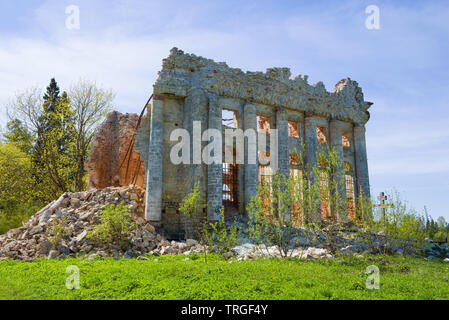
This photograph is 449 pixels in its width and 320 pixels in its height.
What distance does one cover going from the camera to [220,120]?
52.4 feet

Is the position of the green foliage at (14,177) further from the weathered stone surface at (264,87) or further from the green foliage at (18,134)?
the weathered stone surface at (264,87)

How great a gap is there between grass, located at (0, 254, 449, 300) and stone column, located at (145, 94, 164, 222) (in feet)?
18.3

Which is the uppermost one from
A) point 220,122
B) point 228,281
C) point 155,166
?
point 220,122

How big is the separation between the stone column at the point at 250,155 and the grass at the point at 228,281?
7762mm

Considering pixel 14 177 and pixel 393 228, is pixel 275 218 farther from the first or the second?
pixel 14 177

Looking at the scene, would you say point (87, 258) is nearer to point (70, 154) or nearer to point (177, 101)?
point (177, 101)

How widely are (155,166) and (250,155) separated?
16.5ft

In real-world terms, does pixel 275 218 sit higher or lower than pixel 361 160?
lower

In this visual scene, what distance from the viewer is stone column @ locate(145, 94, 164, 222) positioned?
46.5ft

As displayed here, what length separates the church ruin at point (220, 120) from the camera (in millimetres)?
15000

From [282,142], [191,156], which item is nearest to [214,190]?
[191,156]

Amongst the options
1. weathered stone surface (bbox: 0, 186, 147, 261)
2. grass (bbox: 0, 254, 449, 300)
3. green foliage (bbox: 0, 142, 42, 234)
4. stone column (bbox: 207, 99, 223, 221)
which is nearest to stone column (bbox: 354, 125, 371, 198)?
stone column (bbox: 207, 99, 223, 221)

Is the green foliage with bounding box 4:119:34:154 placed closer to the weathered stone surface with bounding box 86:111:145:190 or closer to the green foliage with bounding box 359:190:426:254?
the weathered stone surface with bounding box 86:111:145:190

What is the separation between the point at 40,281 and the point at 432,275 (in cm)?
893
